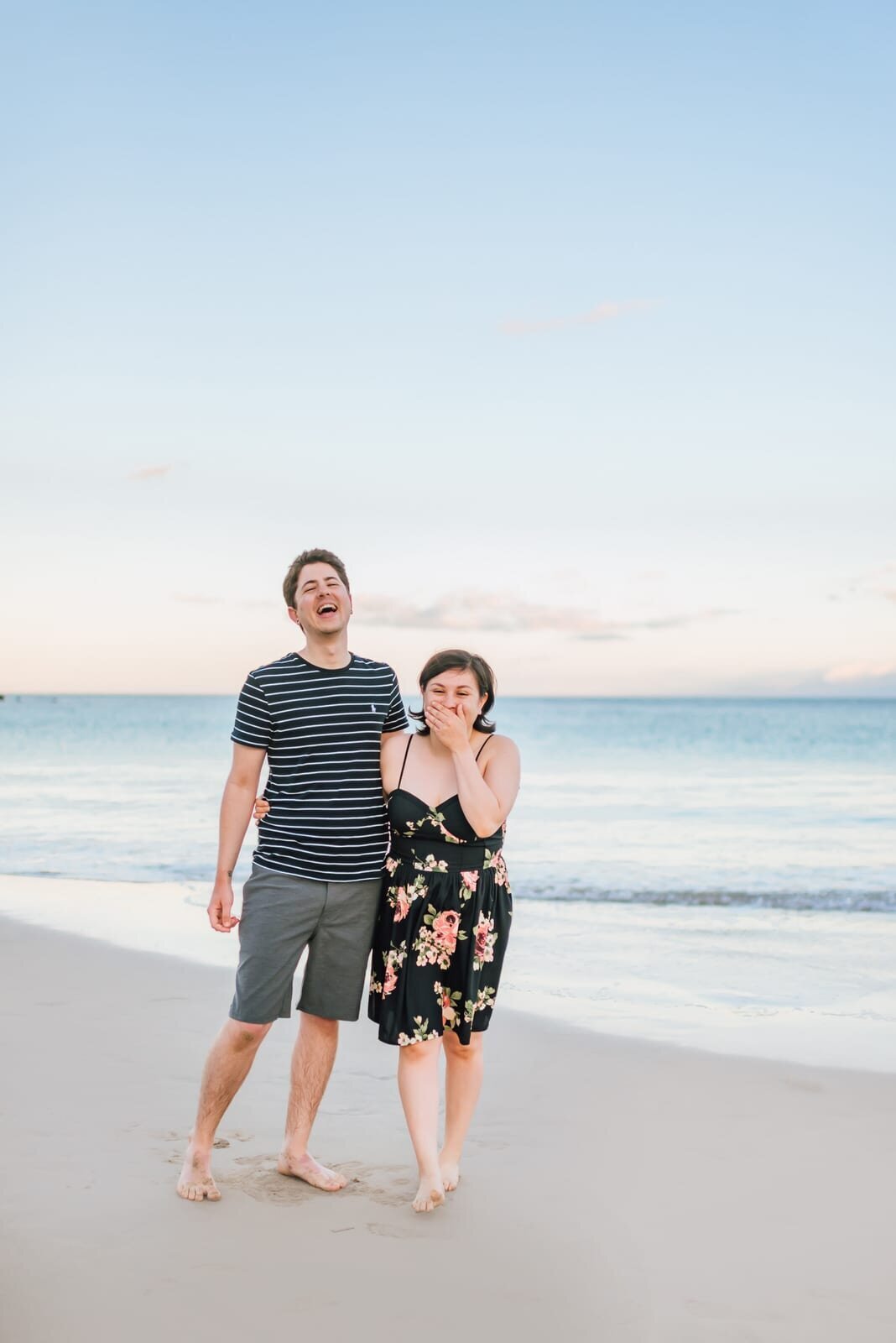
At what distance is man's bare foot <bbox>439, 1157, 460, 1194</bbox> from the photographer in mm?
3771

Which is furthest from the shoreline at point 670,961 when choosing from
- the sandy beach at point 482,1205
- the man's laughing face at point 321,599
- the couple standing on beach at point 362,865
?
the man's laughing face at point 321,599

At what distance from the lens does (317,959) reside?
12.1 ft

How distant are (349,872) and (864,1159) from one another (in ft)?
7.20

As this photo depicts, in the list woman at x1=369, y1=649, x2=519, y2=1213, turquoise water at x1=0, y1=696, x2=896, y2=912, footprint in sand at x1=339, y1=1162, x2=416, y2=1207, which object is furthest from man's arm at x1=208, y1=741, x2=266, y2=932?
turquoise water at x1=0, y1=696, x2=896, y2=912

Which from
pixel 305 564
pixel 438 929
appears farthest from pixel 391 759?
pixel 305 564

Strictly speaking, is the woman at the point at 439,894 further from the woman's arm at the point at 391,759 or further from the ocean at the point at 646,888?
the ocean at the point at 646,888

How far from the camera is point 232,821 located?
3.65 meters

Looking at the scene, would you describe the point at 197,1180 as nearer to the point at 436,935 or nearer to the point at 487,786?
the point at 436,935

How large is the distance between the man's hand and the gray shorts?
53 millimetres

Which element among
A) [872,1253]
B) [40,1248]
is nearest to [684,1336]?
[872,1253]

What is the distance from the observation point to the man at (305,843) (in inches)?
142

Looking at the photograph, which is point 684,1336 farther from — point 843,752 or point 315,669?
point 843,752

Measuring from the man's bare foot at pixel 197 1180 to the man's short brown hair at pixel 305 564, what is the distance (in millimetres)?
1806

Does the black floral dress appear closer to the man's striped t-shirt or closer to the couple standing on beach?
the couple standing on beach
